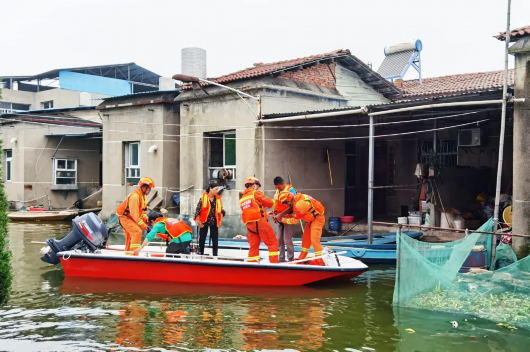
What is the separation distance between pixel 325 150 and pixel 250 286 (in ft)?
23.7

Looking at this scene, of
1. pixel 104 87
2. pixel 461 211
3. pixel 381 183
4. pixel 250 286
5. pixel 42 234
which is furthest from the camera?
pixel 104 87

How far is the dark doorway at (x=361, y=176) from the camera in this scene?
1839 centimetres

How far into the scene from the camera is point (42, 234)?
684 inches

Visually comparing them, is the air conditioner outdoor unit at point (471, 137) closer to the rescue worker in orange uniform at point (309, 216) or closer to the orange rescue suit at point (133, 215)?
the rescue worker in orange uniform at point (309, 216)

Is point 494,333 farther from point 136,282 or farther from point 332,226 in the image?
point 332,226

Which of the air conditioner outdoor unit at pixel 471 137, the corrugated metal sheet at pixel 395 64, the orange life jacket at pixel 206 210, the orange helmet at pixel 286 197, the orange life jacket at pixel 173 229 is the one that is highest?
the corrugated metal sheet at pixel 395 64

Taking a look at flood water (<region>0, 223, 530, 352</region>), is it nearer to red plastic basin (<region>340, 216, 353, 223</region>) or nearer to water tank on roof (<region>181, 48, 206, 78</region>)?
red plastic basin (<region>340, 216, 353, 223</region>)

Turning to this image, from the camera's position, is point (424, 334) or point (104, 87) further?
point (104, 87)

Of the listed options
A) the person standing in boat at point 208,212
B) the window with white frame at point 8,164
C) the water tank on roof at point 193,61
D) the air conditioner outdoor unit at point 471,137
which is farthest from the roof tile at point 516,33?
the window with white frame at point 8,164

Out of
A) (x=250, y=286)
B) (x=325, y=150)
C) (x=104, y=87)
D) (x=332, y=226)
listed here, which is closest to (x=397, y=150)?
(x=325, y=150)

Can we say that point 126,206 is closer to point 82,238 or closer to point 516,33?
point 82,238

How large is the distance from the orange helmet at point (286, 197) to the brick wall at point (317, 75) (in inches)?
228

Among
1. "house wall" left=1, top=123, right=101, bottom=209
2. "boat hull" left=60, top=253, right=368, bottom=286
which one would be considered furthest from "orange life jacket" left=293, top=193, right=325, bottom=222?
"house wall" left=1, top=123, right=101, bottom=209

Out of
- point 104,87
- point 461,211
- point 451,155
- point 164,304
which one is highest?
point 104,87
